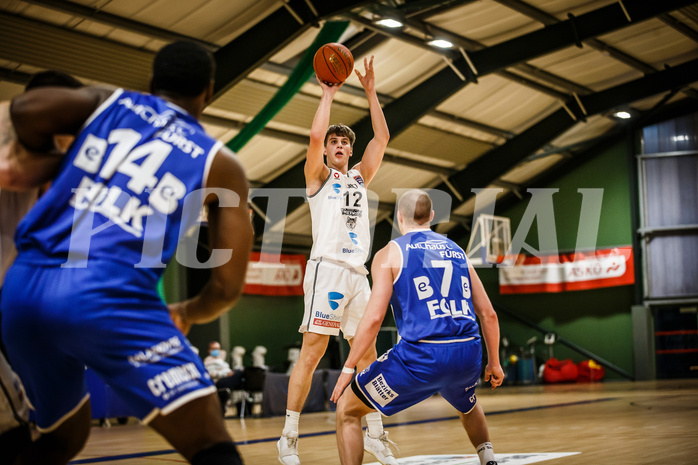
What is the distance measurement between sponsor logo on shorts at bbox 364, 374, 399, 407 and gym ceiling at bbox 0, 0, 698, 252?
916cm

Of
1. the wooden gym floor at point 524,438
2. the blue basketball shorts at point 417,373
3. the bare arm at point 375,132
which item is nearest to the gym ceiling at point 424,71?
the wooden gym floor at point 524,438

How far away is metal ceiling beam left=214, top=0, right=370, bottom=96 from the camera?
13.2 meters

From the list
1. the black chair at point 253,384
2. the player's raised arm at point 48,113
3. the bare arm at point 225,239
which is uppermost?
the player's raised arm at point 48,113

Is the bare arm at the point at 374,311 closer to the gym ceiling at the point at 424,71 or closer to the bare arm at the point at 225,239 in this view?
the bare arm at the point at 225,239

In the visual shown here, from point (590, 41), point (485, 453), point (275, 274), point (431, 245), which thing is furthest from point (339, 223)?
point (275, 274)

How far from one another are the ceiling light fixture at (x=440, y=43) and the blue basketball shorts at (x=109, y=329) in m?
15.0

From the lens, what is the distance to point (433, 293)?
4344 millimetres

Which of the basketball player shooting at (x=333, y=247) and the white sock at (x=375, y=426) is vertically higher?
the basketball player shooting at (x=333, y=247)

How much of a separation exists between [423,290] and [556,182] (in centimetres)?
2317

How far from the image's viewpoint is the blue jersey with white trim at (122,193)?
2.22m

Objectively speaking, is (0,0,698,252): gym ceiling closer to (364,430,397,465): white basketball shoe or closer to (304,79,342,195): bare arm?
(304,79,342,195): bare arm

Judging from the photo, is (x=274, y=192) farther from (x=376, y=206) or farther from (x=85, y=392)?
(x=85, y=392)

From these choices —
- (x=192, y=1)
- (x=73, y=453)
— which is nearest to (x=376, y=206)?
(x=192, y=1)

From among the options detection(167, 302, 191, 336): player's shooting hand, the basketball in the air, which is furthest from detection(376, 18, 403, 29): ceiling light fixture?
detection(167, 302, 191, 336): player's shooting hand
